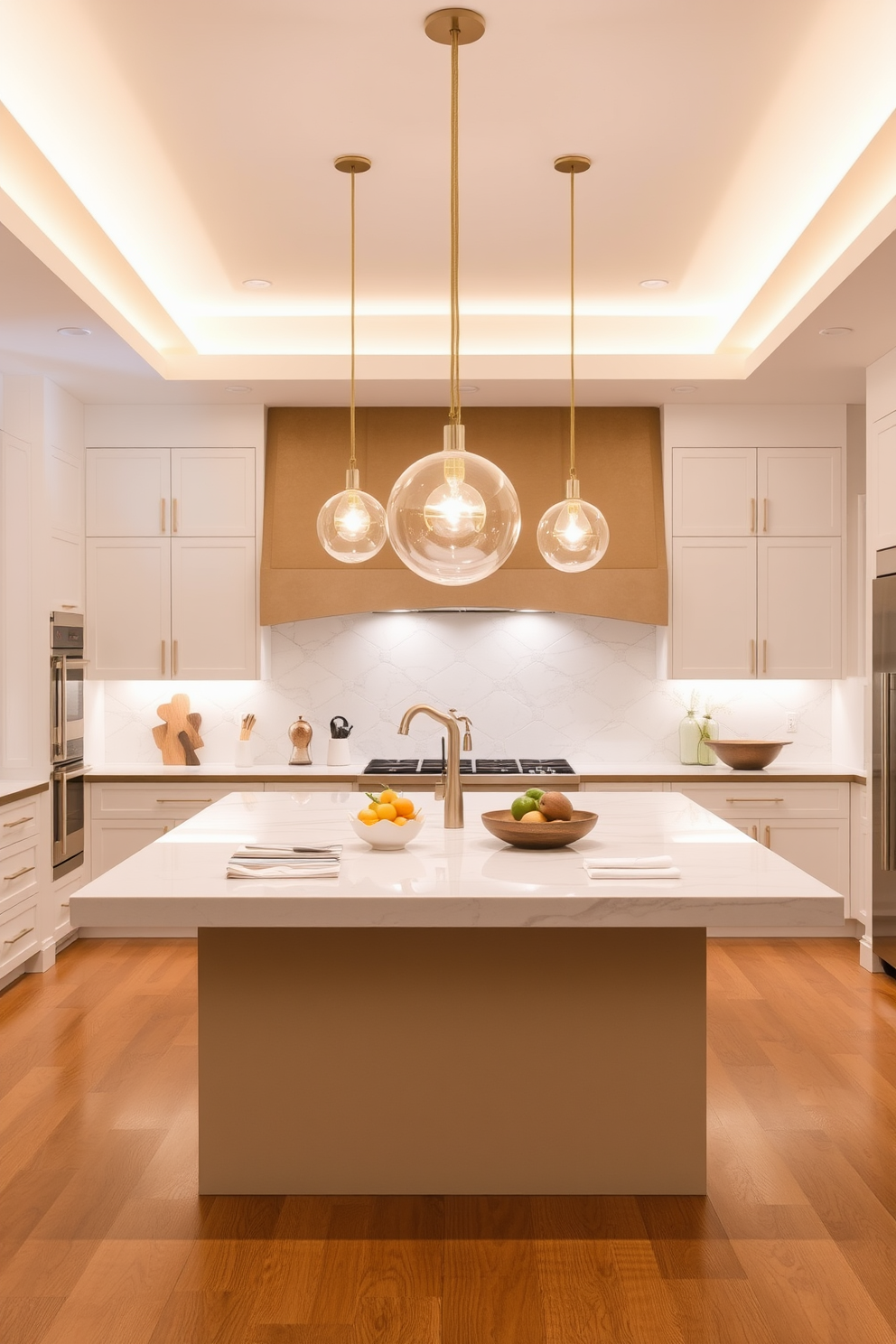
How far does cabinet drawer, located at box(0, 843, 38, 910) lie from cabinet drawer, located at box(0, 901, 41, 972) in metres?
0.06

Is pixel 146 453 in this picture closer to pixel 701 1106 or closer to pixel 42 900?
pixel 42 900

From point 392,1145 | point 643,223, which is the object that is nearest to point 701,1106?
point 392,1145

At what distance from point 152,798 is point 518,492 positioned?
237cm

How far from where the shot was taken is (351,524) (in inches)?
129

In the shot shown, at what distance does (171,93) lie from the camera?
312cm

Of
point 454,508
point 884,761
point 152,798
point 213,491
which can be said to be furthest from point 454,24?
point 152,798

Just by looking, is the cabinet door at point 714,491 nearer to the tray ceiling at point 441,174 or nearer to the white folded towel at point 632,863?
the tray ceiling at point 441,174

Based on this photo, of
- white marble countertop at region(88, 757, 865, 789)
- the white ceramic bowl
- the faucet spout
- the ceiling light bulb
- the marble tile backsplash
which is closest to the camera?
the ceiling light bulb

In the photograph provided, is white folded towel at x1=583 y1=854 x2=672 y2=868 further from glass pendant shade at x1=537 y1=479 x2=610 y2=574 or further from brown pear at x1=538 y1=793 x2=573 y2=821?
glass pendant shade at x1=537 y1=479 x2=610 y2=574

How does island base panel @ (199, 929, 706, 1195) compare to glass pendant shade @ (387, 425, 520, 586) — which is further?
island base panel @ (199, 929, 706, 1195)

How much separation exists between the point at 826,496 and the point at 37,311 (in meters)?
3.74

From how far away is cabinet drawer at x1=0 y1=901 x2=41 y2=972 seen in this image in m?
4.38

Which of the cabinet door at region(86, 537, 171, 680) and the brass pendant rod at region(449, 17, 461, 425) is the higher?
the brass pendant rod at region(449, 17, 461, 425)

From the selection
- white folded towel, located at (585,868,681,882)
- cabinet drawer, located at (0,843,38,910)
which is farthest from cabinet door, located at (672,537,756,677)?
cabinet drawer, located at (0,843,38,910)
